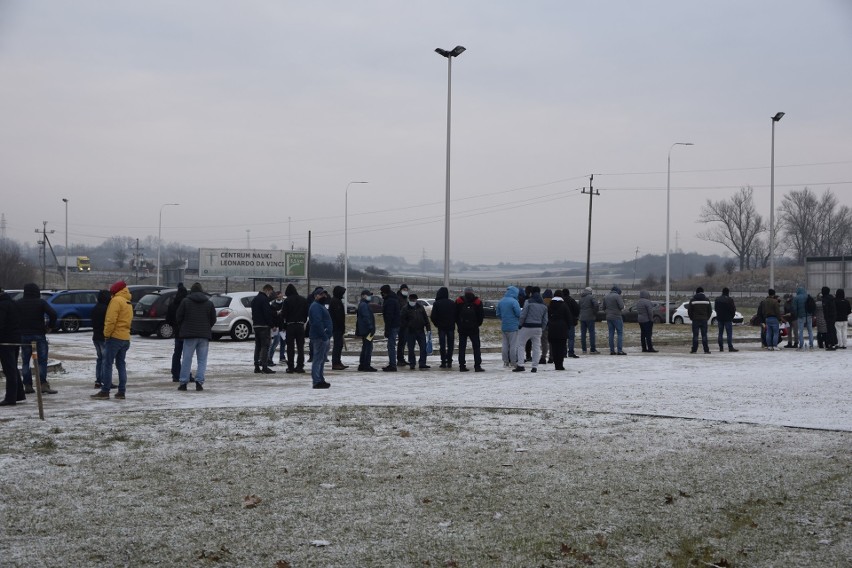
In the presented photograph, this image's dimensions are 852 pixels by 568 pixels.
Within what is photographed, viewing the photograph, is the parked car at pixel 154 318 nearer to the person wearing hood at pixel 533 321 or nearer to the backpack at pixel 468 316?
the backpack at pixel 468 316

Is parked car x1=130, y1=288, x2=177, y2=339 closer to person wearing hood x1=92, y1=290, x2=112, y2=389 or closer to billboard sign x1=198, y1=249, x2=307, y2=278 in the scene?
person wearing hood x1=92, y1=290, x2=112, y2=389

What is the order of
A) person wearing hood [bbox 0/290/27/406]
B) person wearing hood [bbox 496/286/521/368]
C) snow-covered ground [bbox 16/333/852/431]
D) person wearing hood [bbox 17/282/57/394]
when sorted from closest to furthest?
snow-covered ground [bbox 16/333/852/431]
person wearing hood [bbox 0/290/27/406]
person wearing hood [bbox 17/282/57/394]
person wearing hood [bbox 496/286/521/368]

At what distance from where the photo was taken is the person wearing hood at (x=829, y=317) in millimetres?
25797

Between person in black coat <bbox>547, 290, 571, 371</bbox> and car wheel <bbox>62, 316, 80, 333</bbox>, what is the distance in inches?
867

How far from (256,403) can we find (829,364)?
43.2ft

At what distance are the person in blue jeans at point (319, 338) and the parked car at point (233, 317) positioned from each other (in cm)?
1369

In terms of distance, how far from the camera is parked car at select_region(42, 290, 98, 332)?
3503cm

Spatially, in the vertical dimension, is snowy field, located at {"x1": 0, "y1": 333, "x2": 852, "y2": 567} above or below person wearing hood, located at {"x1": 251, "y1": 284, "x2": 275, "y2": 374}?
below

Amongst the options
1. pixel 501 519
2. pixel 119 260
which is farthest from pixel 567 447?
pixel 119 260

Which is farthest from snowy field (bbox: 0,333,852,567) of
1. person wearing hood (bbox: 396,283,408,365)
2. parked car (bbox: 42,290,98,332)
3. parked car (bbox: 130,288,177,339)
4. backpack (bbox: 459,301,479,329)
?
parked car (bbox: 42,290,98,332)

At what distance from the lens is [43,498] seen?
26.3ft

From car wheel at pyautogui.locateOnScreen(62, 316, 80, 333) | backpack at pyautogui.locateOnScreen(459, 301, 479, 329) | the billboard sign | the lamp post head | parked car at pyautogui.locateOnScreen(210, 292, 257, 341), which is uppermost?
the lamp post head

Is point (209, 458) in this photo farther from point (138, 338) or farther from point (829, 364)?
point (138, 338)

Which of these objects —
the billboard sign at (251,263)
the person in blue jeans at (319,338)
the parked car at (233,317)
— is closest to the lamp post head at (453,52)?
the parked car at (233,317)
